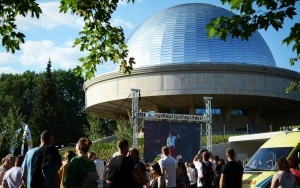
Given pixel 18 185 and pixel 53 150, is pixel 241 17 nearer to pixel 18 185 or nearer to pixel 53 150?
pixel 53 150

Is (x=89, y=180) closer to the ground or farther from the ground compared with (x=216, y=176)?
farther from the ground

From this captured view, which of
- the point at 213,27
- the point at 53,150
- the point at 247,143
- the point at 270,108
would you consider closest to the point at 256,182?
the point at 213,27

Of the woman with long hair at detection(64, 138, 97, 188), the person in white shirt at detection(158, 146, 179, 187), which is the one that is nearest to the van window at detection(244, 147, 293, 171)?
the person in white shirt at detection(158, 146, 179, 187)

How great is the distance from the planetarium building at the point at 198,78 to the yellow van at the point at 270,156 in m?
37.0

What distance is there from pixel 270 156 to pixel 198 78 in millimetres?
39330

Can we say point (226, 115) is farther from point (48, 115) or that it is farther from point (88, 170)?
point (88, 170)

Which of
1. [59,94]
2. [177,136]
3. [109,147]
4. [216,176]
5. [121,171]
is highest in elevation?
[59,94]

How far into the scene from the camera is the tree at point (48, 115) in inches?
2544

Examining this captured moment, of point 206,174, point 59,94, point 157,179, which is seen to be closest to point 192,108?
point 59,94

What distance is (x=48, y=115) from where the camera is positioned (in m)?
65.2

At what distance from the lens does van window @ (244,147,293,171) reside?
1162cm

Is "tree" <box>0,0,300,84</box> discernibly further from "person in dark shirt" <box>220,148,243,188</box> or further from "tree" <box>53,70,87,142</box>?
"tree" <box>53,70,87,142</box>

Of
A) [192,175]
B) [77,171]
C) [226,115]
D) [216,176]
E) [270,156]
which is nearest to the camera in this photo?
[77,171]

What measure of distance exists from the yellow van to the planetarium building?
37018 millimetres
